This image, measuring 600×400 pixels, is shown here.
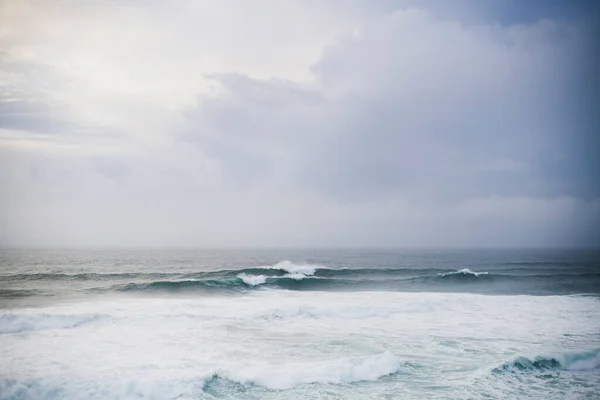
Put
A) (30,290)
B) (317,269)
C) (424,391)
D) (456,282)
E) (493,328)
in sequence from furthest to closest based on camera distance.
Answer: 1. (317,269)
2. (456,282)
3. (30,290)
4. (493,328)
5. (424,391)

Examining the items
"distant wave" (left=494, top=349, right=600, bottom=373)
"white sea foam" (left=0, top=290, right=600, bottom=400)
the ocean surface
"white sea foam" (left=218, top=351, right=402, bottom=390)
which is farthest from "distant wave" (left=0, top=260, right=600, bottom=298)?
"distant wave" (left=494, top=349, right=600, bottom=373)

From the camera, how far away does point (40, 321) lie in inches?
463

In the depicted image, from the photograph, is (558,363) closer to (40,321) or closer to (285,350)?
(285,350)

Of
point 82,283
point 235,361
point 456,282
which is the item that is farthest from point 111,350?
point 456,282

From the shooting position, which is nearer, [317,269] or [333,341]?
[333,341]

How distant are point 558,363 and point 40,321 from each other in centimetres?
1378

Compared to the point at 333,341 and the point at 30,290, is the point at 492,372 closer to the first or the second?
the point at 333,341

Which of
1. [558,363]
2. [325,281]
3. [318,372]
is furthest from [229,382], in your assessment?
[325,281]

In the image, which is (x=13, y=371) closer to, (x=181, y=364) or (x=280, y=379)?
(x=181, y=364)

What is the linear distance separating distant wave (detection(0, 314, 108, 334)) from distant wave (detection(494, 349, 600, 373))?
11589 mm

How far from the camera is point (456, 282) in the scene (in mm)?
27297

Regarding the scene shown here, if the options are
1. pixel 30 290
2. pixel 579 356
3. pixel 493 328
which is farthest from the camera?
pixel 30 290

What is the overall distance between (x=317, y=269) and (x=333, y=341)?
21.9 meters

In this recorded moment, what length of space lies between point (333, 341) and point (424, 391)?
3.57 m
